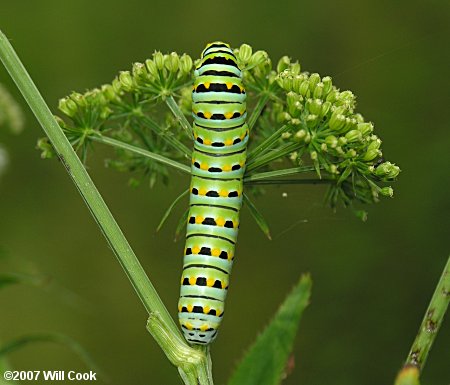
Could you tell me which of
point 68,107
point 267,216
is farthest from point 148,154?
point 267,216

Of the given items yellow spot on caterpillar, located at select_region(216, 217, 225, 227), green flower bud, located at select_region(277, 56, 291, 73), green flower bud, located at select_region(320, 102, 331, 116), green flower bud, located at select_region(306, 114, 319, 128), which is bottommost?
yellow spot on caterpillar, located at select_region(216, 217, 225, 227)

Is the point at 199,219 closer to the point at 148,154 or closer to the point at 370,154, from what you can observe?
the point at 148,154

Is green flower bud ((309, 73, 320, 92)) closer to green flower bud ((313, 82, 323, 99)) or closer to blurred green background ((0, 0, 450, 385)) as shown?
green flower bud ((313, 82, 323, 99))

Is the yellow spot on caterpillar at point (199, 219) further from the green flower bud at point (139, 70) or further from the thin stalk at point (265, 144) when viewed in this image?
the green flower bud at point (139, 70)

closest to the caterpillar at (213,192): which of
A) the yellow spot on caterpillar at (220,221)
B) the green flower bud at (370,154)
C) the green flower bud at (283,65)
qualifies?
the yellow spot on caterpillar at (220,221)

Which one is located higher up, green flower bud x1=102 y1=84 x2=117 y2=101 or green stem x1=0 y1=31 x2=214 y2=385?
green flower bud x1=102 y1=84 x2=117 y2=101

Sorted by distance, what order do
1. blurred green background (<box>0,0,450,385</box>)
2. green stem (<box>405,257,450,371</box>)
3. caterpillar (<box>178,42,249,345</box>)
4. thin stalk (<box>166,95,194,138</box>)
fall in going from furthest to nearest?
blurred green background (<box>0,0,450,385</box>) < thin stalk (<box>166,95,194,138</box>) < caterpillar (<box>178,42,249,345</box>) < green stem (<box>405,257,450,371</box>)

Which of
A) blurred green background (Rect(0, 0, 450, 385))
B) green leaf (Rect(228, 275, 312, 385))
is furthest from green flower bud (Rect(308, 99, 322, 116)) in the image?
blurred green background (Rect(0, 0, 450, 385))
